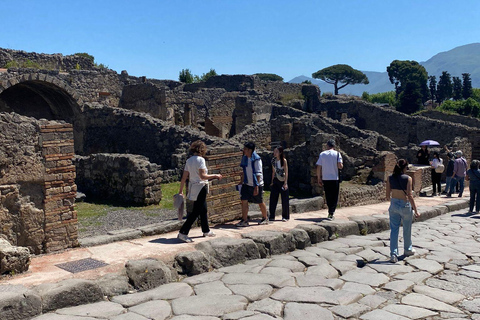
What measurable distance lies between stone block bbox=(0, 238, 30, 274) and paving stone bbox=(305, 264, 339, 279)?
3125mm

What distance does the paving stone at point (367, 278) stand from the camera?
5146 mm

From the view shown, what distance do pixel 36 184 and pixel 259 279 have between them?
2964 mm

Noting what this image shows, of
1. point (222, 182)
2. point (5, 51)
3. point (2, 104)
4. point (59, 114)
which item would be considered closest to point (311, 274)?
point (222, 182)

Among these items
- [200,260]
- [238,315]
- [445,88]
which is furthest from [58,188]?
[445,88]

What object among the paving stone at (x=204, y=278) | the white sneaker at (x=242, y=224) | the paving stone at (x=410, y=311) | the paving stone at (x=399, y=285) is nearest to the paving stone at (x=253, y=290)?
the paving stone at (x=204, y=278)

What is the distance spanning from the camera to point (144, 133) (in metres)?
15.4

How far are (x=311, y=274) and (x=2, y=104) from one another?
633 inches

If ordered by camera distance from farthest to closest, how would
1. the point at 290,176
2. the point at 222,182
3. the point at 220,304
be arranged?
the point at 290,176 < the point at 222,182 < the point at 220,304

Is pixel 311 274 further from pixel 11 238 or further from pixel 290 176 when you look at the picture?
pixel 290 176

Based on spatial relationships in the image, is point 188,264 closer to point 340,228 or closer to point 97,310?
point 97,310

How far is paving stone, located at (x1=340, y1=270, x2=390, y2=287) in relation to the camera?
5.15 m

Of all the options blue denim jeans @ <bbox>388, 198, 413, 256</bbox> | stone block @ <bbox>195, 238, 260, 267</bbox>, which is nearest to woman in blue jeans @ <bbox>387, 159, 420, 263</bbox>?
blue denim jeans @ <bbox>388, 198, 413, 256</bbox>

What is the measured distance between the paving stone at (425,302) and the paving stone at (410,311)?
0.12 metres

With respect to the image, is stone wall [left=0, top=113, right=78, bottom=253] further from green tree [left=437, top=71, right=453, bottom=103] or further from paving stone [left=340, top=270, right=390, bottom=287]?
green tree [left=437, top=71, right=453, bottom=103]
